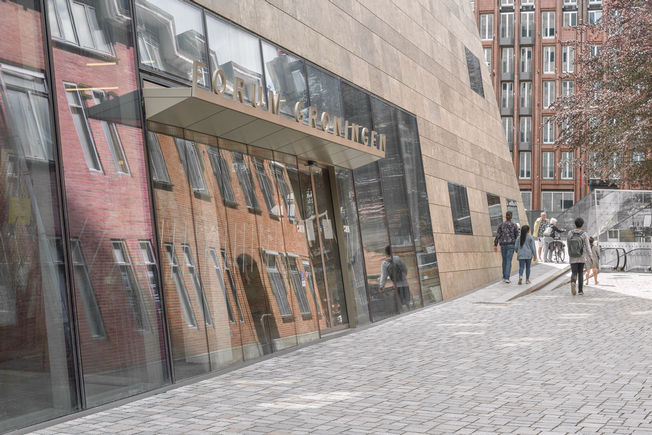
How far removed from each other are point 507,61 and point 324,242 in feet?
189

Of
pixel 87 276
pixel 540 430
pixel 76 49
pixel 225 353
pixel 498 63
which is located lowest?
pixel 540 430

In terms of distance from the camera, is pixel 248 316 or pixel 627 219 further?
pixel 627 219

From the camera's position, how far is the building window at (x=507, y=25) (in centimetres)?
6462

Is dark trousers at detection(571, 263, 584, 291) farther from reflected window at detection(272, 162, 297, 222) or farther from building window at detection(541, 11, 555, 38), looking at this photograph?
building window at detection(541, 11, 555, 38)

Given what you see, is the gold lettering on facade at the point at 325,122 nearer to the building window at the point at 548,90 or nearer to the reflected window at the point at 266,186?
the reflected window at the point at 266,186

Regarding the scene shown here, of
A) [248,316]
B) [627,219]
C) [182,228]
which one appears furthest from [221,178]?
[627,219]

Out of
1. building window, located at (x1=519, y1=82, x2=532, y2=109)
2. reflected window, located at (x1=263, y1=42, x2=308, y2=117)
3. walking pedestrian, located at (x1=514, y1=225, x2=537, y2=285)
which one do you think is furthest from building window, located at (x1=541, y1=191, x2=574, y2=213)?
reflected window, located at (x1=263, y1=42, x2=308, y2=117)

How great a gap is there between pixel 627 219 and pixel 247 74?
17.9 m

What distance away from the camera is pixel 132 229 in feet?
23.7

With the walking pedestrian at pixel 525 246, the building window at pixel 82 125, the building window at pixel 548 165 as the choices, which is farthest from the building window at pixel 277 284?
the building window at pixel 548 165

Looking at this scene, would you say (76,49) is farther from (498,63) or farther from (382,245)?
(498,63)

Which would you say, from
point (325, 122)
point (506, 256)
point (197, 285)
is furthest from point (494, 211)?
point (197, 285)

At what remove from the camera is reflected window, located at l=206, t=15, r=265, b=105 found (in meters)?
9.16

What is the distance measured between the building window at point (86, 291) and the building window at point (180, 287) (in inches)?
51.1
